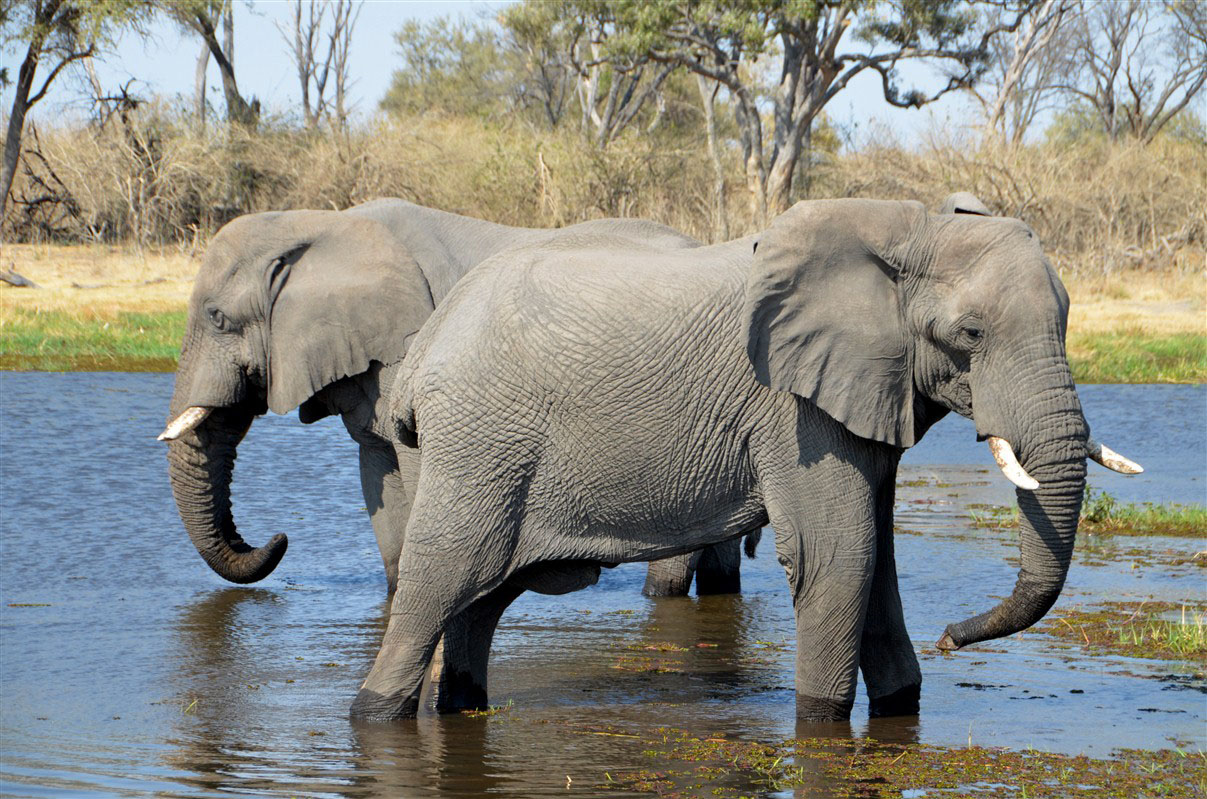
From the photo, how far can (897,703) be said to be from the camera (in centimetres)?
572

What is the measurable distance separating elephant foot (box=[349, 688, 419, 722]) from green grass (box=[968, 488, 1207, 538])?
515 centimetres

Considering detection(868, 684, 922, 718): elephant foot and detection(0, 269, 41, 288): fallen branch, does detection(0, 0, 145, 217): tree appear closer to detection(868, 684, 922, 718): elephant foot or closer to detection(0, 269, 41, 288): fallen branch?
detection(0, 269, 41, 288): fallen branch

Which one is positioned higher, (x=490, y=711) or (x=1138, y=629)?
(x=1138, y=629)

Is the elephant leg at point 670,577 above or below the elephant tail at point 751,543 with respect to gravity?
below

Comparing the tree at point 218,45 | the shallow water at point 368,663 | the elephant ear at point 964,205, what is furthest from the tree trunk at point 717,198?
the elephant ear at point 964,205

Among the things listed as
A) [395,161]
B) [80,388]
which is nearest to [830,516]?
[80,388]

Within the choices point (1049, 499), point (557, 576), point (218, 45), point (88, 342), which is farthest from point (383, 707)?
point (218, 45)

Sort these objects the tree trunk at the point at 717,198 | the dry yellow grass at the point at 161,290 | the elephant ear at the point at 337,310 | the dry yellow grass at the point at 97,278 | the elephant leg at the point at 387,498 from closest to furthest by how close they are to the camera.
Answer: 1. the elephant ear at the point at 337,310
2. the elephant leg at the point at 387,498
3. the dry yellow grass at the point at 161,290
4. the dry yellow grass at the point at 97,278
5. the tree trunk at the point at 717,198

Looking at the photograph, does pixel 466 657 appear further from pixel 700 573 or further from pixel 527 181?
pixel 527 181

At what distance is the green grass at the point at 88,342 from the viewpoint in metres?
16.6

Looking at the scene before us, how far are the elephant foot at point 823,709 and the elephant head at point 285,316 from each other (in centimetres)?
271

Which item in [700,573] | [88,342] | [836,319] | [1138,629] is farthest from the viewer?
[88,342]

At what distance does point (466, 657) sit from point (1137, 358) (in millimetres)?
13256

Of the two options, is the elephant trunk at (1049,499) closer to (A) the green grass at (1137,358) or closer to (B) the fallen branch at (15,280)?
(A) the green grass at (1137,358)
